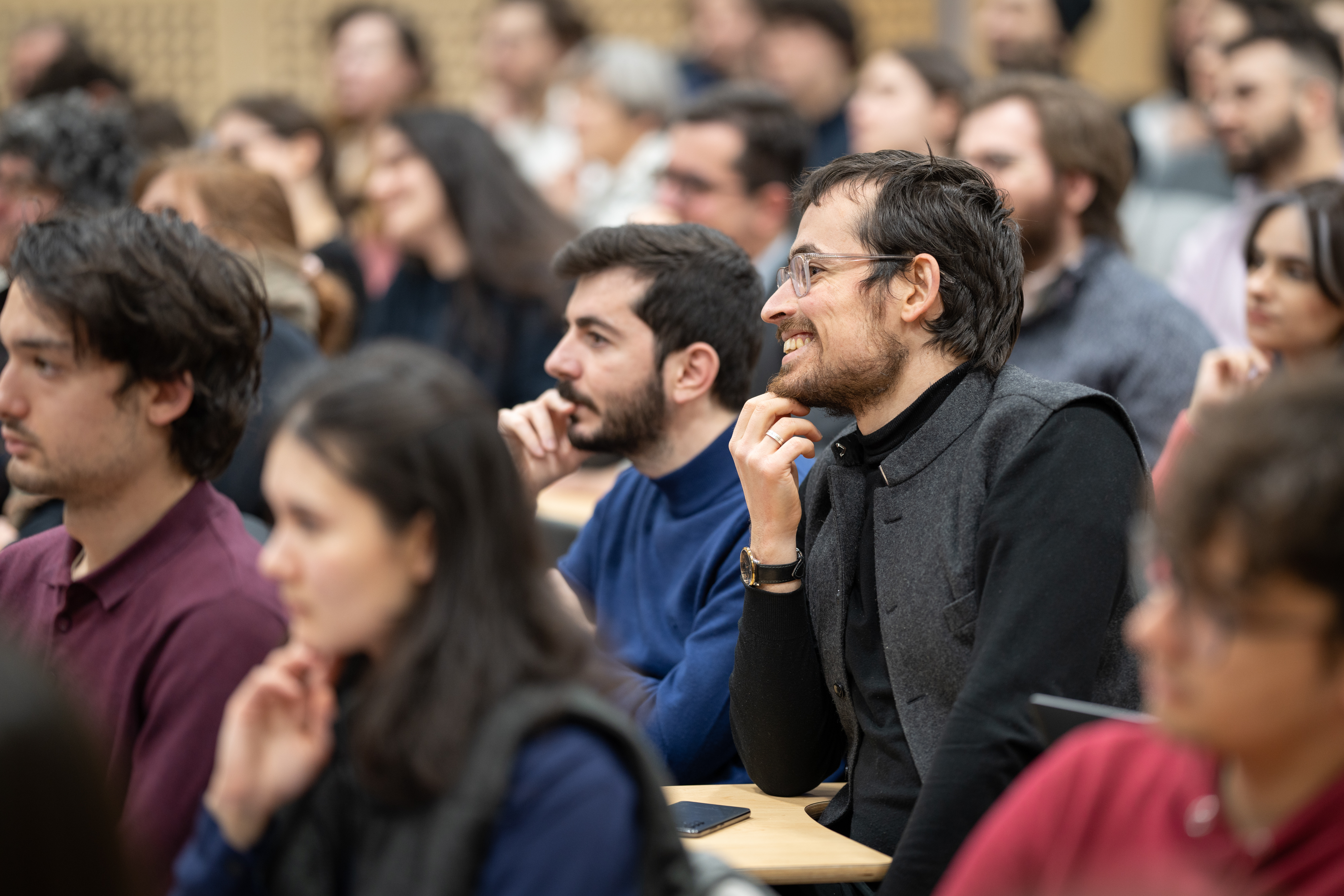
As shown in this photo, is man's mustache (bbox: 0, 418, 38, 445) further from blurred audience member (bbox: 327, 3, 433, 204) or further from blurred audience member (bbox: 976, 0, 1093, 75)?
blurred audience member (bbox: 327, 3, 433, 204)

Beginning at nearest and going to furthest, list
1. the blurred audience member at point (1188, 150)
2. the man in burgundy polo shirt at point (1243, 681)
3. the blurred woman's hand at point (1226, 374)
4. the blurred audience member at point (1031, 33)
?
the man in burgundy polo shirt at point (1243, 681) < the blurred woman's hand at point (1226, 374) < the blurred audience member at point (1188, 150) < the blurred audience member at point (1031, 33)

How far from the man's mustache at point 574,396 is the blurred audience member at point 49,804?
1.75 meters

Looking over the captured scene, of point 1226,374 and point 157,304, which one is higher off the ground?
point 157,304

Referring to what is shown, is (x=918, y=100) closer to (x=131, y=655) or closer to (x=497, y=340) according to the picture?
(x=497, y=340)

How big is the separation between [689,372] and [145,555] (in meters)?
1.12

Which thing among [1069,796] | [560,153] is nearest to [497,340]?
[560,153]

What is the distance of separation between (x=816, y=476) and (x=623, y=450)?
0.50m

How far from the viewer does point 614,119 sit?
20.1 ft

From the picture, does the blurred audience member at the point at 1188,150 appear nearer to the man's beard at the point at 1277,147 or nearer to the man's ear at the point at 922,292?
the man's beard at the point at 1277,147

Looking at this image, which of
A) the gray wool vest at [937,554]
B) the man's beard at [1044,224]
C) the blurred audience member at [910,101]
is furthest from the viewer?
the blurred audience member at [910,101]

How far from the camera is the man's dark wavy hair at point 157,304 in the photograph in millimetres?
2100

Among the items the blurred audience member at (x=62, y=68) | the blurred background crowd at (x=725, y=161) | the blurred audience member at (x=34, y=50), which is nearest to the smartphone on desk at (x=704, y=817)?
the blurred background crowd at (x=725, y=161)

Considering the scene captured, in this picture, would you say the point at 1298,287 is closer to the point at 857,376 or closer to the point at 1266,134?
the point at 857,376

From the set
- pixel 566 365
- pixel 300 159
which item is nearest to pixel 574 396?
pixel 566 365
